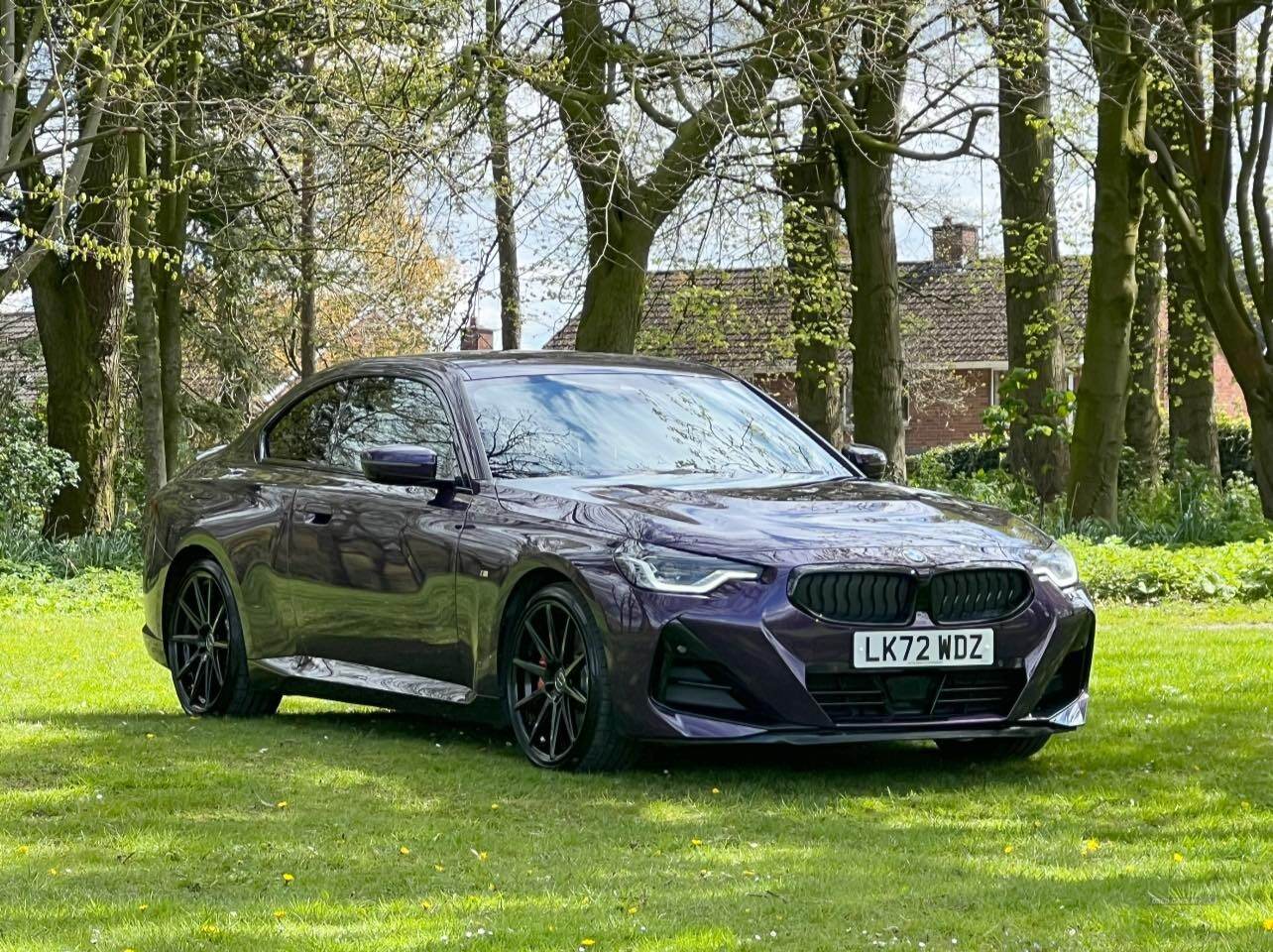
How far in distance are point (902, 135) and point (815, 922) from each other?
18358mm

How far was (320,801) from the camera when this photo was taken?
284 inches

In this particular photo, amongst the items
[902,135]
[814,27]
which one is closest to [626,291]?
[814,27]

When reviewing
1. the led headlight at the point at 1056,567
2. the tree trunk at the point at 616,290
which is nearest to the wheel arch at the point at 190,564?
the led headlight at the point at 1056,567

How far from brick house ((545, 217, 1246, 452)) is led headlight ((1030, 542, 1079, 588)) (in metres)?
8.36

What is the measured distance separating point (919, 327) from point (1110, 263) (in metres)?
18.1

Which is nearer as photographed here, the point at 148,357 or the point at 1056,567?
the point at 1056,567

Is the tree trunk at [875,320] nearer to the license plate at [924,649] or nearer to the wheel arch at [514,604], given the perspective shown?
the wheel arch at [514,604]

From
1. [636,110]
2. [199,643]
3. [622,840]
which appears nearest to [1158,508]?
[636,110]

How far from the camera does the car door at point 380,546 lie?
27.7 ft

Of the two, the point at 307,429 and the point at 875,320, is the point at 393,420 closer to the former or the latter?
the point at 307,429

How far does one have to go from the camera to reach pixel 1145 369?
27.2 metres

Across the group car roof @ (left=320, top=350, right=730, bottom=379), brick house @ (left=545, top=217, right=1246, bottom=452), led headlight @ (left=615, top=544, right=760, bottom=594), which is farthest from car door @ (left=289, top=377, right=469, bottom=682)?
brick house @ (left=545, top=217, right=1246, bottom=452)

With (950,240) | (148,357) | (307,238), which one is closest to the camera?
A: (148,357)

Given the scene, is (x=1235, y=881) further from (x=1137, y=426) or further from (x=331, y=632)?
(x=1137, y=426)
